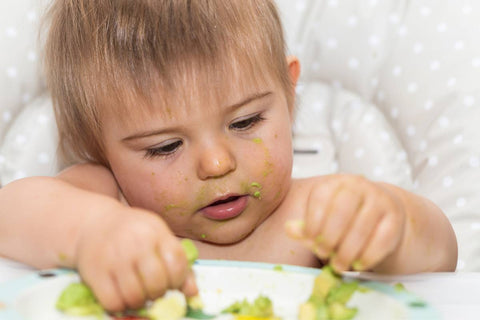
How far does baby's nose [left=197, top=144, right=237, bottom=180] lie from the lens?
0.93 meters

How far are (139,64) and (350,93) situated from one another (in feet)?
1.97

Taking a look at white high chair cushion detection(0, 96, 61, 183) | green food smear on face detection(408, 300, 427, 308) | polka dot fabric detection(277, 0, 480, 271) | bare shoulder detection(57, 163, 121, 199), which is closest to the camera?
green food smear on face detection(408, 300, 427, 308)

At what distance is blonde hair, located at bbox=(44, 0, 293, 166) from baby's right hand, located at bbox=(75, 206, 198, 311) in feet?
0.97

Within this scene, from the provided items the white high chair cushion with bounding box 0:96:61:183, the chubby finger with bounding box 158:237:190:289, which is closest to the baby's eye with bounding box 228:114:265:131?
the chubby finger with bounding box 158:237:190:289

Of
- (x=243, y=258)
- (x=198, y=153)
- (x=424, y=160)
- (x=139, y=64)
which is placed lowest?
(x=243, y=258)

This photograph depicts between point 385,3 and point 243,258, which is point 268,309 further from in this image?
point 385,3

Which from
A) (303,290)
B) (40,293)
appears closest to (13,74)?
(40,293)

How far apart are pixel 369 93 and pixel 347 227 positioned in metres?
0.74

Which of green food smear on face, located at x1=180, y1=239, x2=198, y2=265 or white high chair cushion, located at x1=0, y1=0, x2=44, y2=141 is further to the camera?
white high chair cushion, located at x1=0, y1=0, x2=44, y2=141

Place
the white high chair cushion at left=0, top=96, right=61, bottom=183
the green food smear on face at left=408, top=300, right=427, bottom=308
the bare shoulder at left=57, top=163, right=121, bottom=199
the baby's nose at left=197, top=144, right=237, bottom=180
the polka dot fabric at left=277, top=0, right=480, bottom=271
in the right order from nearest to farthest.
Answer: the green food smear on face at left=408, top=300, right=427, bottom=308, the baby's nose at left=197, top=144, right=237, bottom=180, the bare shoulder at left=57, top=163, right=121, bottom=199, the polka dot fabric at left=277, top=0, right=480, bottom=271, the white high chair cushion at left=0, top=96, right=61, bottom=183

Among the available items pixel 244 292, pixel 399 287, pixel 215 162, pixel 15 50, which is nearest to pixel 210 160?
pixel 215 162

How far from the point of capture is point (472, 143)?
47.1 inches

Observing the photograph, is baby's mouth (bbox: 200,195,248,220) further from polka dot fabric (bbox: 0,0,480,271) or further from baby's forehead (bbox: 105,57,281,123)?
polka dot fabric (bbox: 0,0,480,271)

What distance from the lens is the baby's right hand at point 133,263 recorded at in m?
0.68
